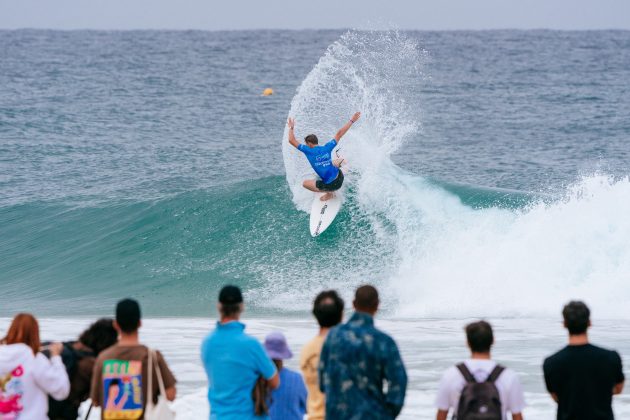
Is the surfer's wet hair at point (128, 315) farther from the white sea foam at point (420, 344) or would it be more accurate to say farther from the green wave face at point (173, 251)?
the green wave face at point (173, 251)

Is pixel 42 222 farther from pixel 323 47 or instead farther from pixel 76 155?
pixel 323 47

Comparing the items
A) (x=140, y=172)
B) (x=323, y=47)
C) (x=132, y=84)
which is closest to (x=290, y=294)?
(x=140, y=172)

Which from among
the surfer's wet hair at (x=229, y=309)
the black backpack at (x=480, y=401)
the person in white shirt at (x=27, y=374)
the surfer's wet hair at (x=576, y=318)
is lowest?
the black backpack at (x=480, y=401)

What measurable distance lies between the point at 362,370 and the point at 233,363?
72 centimetres

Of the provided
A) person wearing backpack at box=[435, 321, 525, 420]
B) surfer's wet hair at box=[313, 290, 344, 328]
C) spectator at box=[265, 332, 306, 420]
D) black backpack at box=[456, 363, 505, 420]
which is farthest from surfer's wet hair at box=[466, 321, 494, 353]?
spectator at box=[265, 332, 306, 420]

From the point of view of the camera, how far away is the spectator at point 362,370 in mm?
4668

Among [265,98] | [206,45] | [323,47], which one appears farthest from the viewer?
[206,45]

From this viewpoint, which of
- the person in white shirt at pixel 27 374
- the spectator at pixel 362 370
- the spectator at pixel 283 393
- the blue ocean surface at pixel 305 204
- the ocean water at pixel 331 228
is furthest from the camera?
the blue ocean surface at pixel 305 204

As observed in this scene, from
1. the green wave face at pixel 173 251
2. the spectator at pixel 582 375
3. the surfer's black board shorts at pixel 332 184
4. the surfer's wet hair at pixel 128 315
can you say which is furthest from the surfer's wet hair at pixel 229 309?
the surfer's black board shorts at pixel 332 184

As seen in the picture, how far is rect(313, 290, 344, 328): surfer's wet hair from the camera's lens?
5.00 m

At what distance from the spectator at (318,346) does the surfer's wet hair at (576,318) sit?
1.13 metres

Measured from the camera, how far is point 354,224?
16.7 meters

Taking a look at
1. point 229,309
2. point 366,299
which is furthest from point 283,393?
point 366,299

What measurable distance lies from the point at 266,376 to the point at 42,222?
16260 mm
